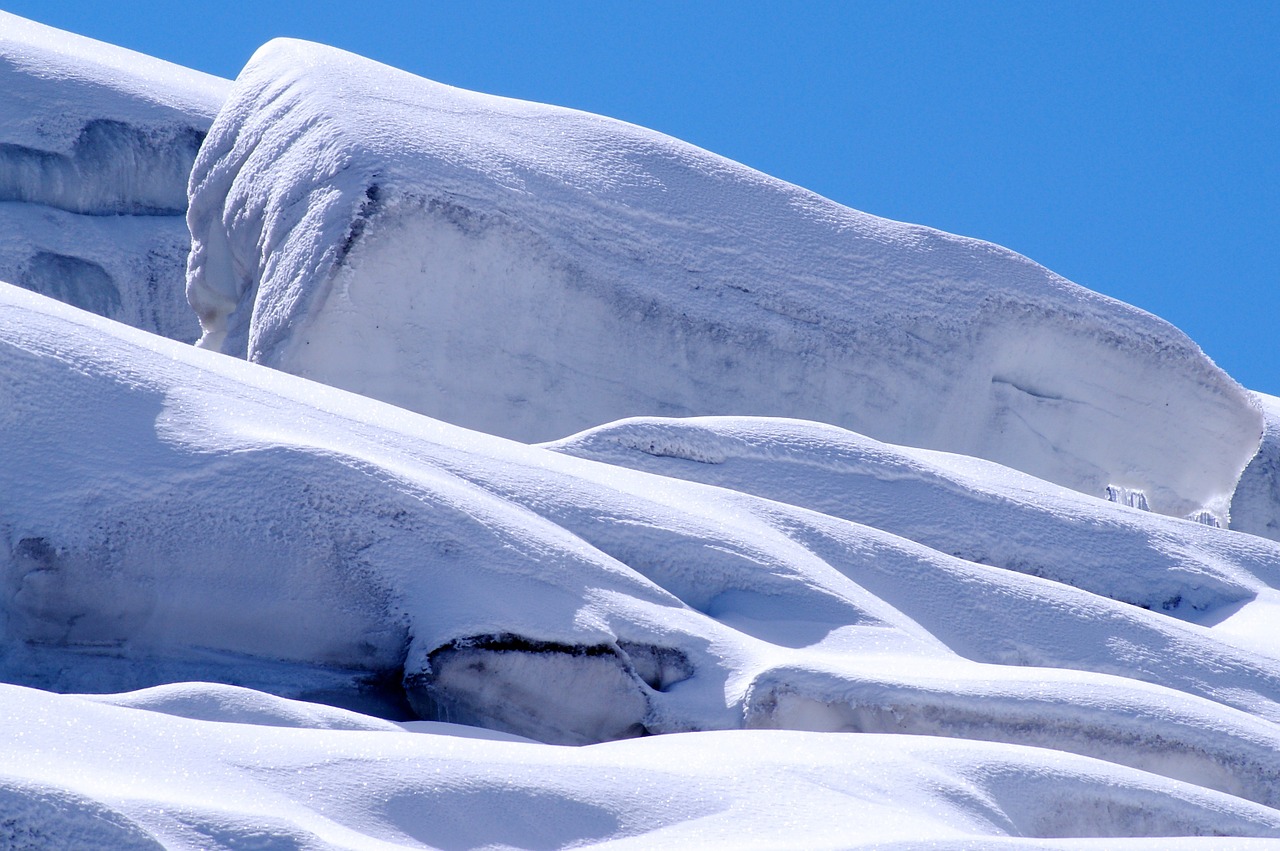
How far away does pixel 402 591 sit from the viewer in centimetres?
305

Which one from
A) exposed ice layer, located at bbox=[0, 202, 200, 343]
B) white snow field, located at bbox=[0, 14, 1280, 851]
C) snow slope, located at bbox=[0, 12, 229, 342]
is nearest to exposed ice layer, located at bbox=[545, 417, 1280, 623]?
white snow field, located at bbox=[0, 14, 1280, 851]

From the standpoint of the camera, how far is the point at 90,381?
3.18 meters

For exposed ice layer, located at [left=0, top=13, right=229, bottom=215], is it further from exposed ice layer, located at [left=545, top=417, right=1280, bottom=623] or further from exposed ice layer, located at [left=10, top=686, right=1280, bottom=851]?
exposed ice layer, located at [left=10, top=686, right=1280, bottom=851]

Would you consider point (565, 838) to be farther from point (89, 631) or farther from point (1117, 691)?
point (1117, 691)

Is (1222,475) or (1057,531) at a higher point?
(1222,475)

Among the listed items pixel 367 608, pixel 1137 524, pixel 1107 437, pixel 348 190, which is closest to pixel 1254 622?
pixel 1137 524

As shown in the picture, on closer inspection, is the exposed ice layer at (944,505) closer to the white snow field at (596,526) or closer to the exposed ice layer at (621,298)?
the white snow field at (596,526)

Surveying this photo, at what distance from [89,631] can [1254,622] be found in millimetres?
3286

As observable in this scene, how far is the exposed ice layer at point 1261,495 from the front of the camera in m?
6.99

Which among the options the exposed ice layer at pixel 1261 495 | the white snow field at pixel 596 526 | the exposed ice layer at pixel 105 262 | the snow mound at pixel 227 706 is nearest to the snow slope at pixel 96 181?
the exposed ice layer at pixel 105 262

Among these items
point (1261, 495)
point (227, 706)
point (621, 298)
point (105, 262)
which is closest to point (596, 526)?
point (227, 706)

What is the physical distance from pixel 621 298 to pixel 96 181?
4098 mm

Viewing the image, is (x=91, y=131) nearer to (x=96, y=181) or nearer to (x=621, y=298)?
(x=96, y=181)

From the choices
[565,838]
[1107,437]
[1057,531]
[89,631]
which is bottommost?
[89,631]
